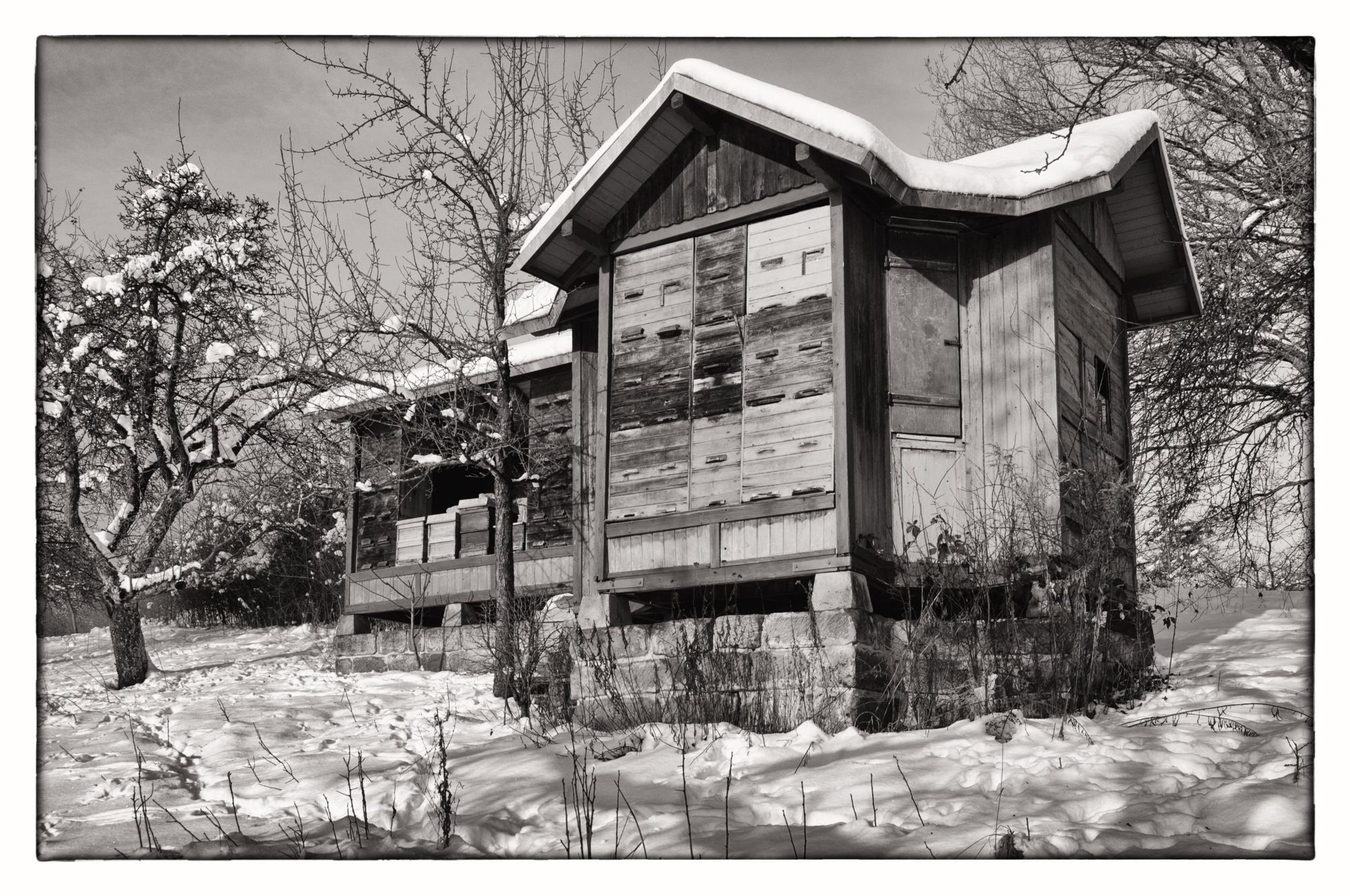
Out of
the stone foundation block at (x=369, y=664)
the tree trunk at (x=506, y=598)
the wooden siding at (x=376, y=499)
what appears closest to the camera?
the tree trunk at (x=506, y=598)

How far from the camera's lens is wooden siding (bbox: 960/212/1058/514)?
382 inches

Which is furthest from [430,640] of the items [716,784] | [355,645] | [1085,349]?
[716,784]

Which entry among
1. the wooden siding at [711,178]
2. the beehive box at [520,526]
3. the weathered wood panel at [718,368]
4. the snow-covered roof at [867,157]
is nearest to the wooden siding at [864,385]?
the snow-covered roof at [867,157]

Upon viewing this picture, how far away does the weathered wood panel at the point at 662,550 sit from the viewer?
9.69m

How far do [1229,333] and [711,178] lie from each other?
15.2ft

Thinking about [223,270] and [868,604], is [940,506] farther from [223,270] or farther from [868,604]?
[223,270]

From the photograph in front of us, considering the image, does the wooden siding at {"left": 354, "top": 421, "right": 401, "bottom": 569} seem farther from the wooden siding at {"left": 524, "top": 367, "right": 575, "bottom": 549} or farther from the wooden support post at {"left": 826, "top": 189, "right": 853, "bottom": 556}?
the wooden support post at {"left": 826, "top": 189, "right": 853, "bottom": 556}

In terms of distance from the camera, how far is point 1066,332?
1020 cm

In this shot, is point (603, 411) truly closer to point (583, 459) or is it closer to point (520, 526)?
point (583, 459)

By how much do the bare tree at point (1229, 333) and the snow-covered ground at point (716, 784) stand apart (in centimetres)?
117

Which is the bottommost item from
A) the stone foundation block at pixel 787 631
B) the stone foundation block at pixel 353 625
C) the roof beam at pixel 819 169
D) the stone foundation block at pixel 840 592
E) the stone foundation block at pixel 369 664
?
the stone foundation block at pixel 369 664

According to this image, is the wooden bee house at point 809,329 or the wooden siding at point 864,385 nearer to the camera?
the wooden siding at point 864,385

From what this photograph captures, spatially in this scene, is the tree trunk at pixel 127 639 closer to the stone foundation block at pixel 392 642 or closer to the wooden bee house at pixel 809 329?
the stone foundation block at pixel 392 642

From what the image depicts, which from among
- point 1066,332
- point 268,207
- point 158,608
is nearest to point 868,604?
point 1066,332
